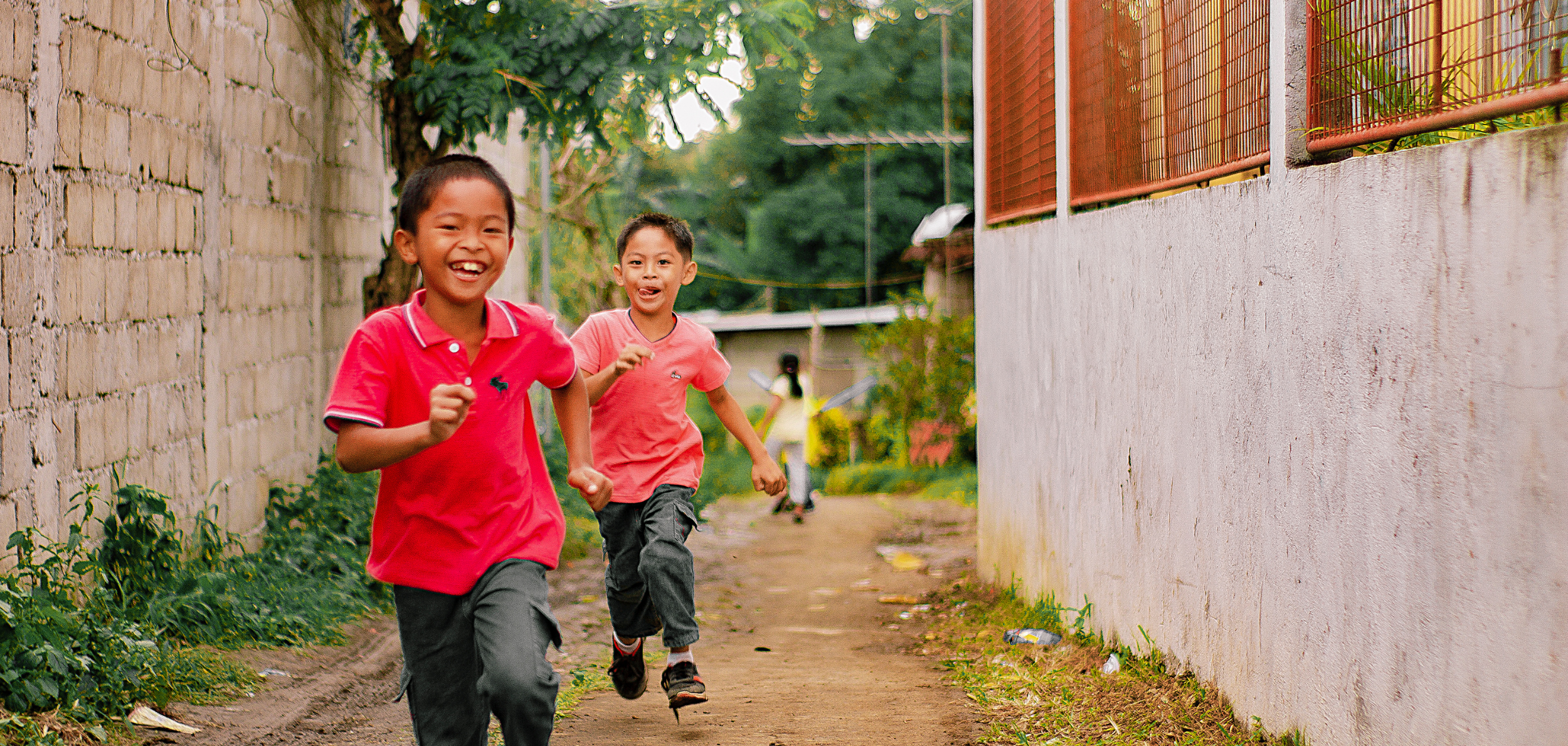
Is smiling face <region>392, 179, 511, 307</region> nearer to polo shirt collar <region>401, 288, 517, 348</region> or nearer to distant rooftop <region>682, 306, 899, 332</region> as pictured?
polo shirt collar <region>401, 288, 517, 348</region>

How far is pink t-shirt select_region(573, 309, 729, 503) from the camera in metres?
4.66

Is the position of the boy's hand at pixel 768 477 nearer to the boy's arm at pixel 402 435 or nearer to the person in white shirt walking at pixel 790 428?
the boy's arm at pixel 402 435

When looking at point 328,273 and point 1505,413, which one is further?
point 328,273

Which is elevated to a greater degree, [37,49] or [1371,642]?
[37,49]

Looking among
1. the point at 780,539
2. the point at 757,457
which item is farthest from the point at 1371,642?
the point at 780,539

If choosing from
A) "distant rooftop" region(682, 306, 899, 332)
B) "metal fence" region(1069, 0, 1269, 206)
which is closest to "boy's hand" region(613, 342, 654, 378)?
"metal fence" region(1069, 0, 1269, 206)

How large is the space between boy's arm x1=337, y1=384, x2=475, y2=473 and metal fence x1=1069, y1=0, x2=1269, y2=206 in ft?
8.18

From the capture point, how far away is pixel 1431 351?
9.30 ft

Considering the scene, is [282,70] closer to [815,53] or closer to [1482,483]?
[1482,483]

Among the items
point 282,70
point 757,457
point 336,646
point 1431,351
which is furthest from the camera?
point 282,70

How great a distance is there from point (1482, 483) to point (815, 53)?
35.5 meters

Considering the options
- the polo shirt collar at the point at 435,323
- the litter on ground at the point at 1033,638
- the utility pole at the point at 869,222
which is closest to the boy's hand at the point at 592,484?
the polo shirt collar at the point at 435,323

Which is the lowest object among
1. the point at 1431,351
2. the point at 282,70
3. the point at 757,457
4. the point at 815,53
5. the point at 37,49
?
the point at 757,457

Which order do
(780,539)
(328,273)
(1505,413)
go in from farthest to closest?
(780,539) → (328,273) → (1505,413)
